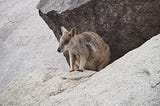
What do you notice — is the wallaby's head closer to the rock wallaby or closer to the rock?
the rock wallaby

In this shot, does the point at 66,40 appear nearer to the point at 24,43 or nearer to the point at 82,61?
the point at 82,61

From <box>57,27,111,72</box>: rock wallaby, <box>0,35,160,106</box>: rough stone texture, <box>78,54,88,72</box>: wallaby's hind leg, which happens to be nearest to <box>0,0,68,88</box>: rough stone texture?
A: <box>57,27,111,72</box>: rock wallaby

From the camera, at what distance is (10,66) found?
15.6 metres

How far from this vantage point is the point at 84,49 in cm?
991

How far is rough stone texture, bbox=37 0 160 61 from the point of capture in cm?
998

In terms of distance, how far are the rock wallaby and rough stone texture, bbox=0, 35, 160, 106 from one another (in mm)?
787

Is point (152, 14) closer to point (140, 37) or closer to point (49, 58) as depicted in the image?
point (140, 37)

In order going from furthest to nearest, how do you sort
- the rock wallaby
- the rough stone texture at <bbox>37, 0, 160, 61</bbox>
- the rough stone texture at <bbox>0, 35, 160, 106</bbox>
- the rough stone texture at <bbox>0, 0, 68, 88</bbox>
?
1. the rough stone texture at <bbox>0, 0, 68, 88</bbox>
2. the rough stone texture at <bbox>37, 0, 160, 61</bbox>
3. the rock wallaby
4. the rough stone texture at <bbox>0, 35, 160, 106</bbox>

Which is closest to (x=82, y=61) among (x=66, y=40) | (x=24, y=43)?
(x=66, y=40)

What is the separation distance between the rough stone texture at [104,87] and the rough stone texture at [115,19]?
181 cm

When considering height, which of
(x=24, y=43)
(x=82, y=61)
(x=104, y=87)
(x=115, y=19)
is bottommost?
(x=24, y=43)

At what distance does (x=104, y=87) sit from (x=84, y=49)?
261 cm

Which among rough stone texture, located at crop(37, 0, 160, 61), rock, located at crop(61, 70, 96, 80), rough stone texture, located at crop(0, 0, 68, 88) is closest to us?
rock, located at crop(61, 70, 96, 80)

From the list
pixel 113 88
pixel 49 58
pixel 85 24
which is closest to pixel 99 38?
pixel 85 24
